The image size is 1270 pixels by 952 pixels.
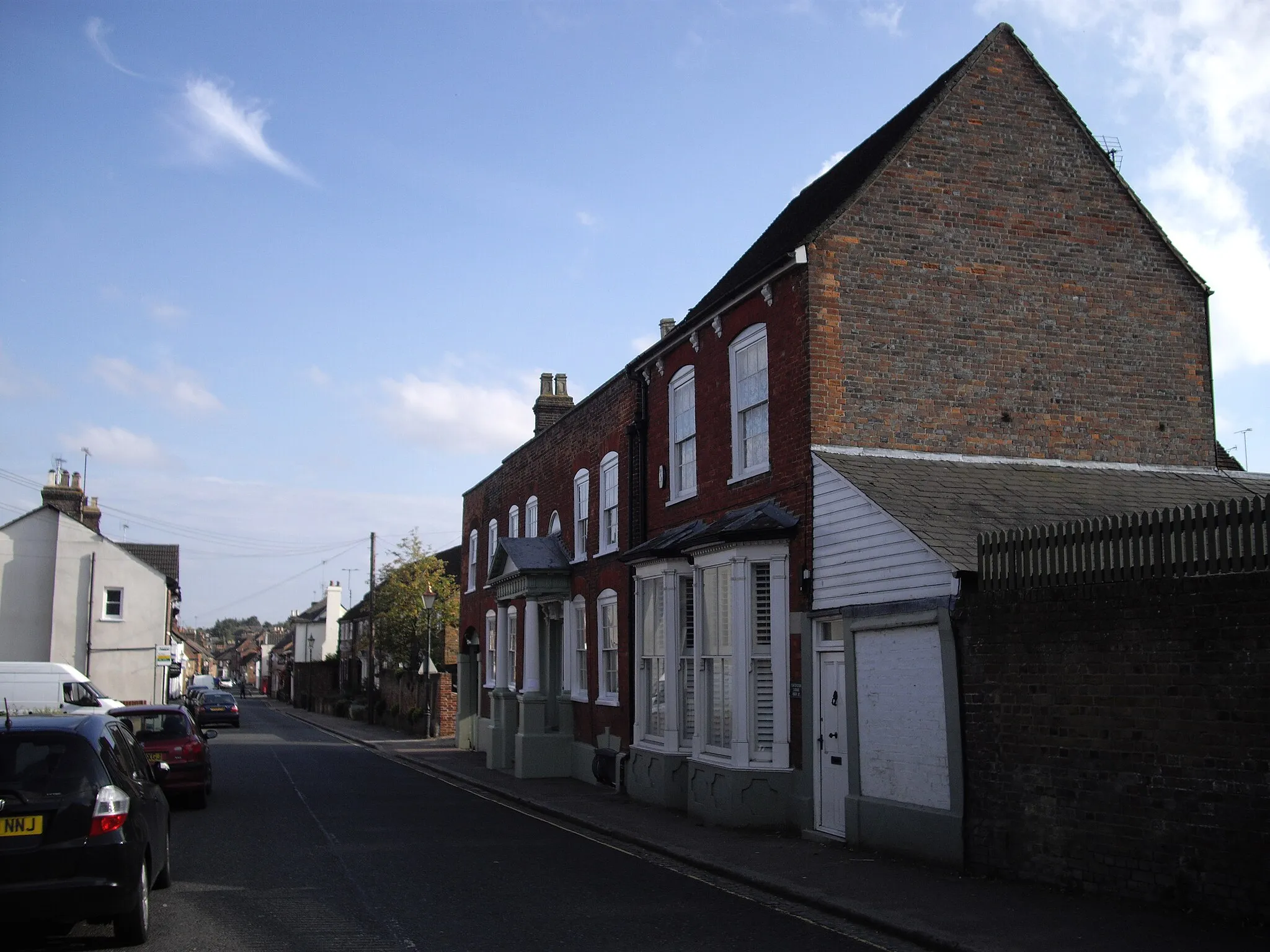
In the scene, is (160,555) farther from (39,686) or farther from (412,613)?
(39,686)

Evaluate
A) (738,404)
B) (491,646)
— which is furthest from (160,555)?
(738,404)

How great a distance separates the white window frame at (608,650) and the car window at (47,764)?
45.0ft

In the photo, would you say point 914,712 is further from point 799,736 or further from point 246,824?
point 246,824

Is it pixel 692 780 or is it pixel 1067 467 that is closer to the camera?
pixel 1067 467

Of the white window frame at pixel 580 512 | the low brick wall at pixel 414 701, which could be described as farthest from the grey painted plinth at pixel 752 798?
the low brick wall at pixel 414 701

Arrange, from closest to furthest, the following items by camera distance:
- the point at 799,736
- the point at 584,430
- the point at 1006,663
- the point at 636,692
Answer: the point at 1006,663 → the point at 799,736 → the point at 636,692 → the point at 584,430

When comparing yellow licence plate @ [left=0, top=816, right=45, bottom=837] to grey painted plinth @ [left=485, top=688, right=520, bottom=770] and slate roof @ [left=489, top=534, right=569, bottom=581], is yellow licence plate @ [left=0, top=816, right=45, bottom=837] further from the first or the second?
grey painted plinth @ [left=485, top=688, right=520, bottom=770]

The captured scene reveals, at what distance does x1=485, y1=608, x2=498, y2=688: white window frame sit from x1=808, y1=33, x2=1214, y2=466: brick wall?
17635 millimetres

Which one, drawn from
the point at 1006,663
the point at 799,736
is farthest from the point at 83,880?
the point at 799,736

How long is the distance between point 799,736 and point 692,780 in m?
2.32

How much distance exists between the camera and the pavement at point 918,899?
8.55 meters

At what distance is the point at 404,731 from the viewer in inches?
1766

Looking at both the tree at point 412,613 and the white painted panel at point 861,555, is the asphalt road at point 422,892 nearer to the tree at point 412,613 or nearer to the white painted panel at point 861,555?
the white painted panel at point 861,555

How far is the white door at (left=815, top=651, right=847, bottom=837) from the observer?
1406 centimetres
